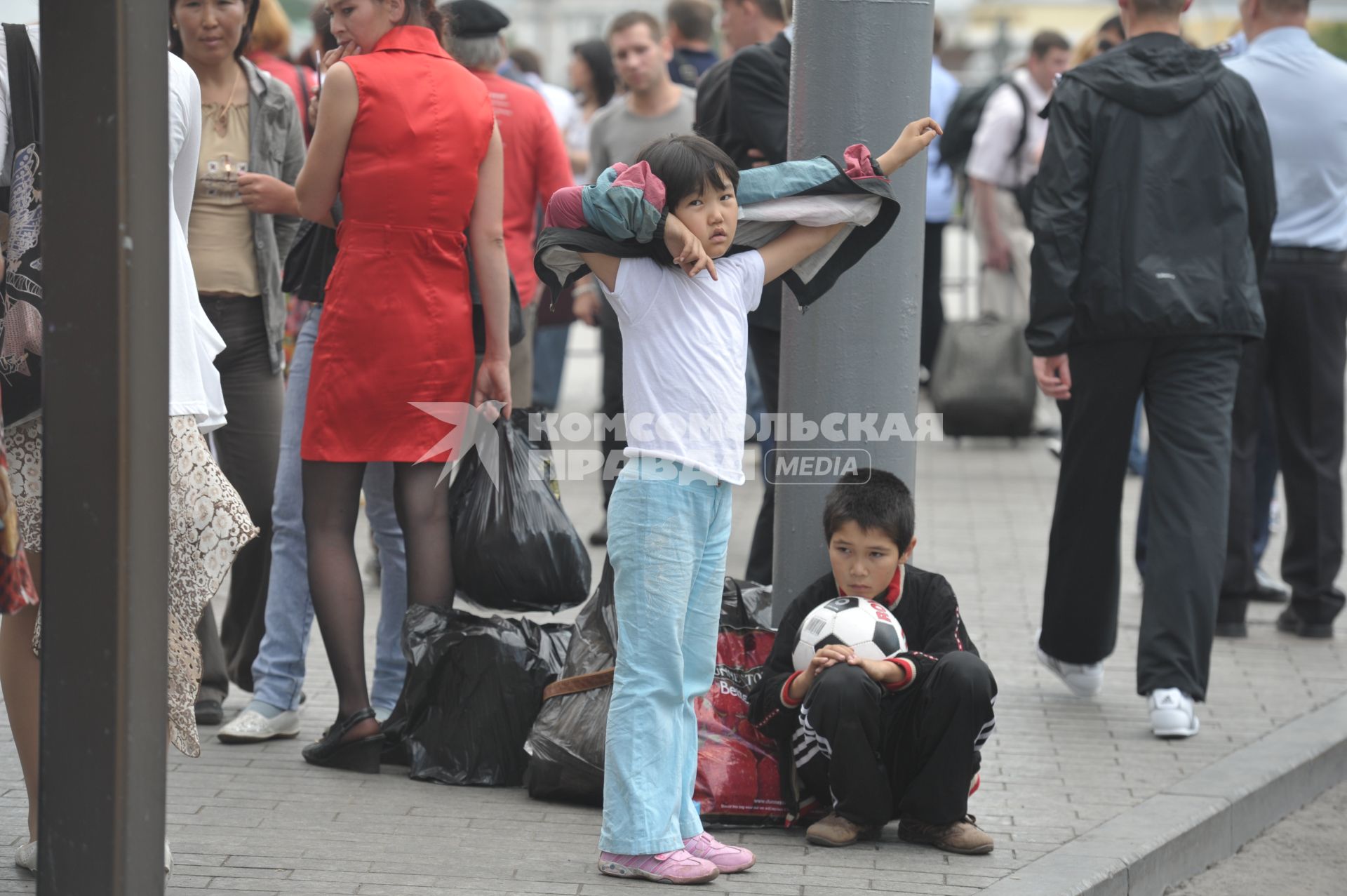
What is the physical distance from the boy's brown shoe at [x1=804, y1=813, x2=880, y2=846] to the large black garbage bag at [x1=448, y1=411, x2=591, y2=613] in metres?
0.94

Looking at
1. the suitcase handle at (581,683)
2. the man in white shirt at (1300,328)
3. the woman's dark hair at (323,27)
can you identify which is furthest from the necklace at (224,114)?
the man in white shirt at (1300,328)

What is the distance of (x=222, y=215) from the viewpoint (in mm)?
5016

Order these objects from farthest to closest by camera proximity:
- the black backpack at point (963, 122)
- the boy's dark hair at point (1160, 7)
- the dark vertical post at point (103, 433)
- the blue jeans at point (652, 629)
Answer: the black backpack at point (963, 122), the boy's dark hair at point (1160, 7), the blue jeans at point (652, 629), the dark vertical post at point (103, 433)

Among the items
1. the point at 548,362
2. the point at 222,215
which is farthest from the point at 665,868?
the point at 548,362

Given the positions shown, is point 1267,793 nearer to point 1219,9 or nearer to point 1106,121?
point 1106,121

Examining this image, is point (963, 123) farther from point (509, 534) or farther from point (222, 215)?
point (509, 534)

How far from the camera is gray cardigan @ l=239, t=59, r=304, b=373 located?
508 cm

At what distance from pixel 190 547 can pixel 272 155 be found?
1733 millimetres

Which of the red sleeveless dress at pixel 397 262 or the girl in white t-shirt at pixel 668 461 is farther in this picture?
the red sleeveless dress at pixel 397 262

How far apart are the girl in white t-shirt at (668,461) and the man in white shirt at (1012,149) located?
7220 millimetres

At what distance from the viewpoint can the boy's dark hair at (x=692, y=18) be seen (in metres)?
9.79

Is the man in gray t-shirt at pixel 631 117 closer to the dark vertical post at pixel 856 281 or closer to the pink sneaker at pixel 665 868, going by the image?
the dark vertical post at pixel 856 281

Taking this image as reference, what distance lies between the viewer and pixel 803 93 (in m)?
4.62

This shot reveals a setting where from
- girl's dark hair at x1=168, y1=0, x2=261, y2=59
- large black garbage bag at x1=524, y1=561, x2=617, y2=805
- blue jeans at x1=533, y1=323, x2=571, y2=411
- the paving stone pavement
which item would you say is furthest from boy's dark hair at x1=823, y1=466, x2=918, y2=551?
blue jeans at x1=533, y1=323, x2=571, y2=411
